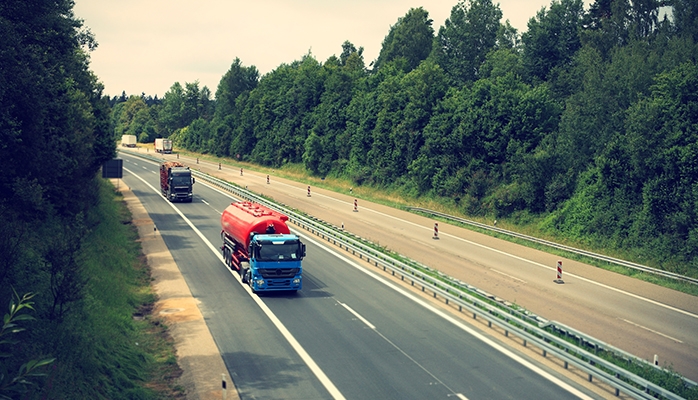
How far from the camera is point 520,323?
20781 millimetres

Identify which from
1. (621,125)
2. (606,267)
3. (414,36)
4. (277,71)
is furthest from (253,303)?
(277,71)

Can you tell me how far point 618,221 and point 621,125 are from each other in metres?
7.75

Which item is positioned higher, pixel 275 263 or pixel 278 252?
pixel 278 252

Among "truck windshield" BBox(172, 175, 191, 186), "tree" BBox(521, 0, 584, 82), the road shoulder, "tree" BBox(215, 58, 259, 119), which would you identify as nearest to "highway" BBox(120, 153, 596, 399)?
the road shoulder

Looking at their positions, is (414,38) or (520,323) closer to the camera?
(520,323)

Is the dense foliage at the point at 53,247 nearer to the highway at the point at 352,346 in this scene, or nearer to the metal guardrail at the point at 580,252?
the highway at the point at 352,346

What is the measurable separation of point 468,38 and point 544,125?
38618 millimetres

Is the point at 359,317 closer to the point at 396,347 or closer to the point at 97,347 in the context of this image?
the point at 396,347

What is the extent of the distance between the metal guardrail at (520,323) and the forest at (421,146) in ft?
39.1

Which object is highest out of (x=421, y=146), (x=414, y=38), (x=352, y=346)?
(x=414, y=38)

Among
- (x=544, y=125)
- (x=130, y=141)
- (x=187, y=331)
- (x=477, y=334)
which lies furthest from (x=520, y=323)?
(x=130, y=141)

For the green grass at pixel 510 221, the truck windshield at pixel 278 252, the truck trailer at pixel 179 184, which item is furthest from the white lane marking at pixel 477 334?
the truck trailer at pixel 179 184

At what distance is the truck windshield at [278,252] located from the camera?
26578mm

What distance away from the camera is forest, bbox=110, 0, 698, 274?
3869 cm
